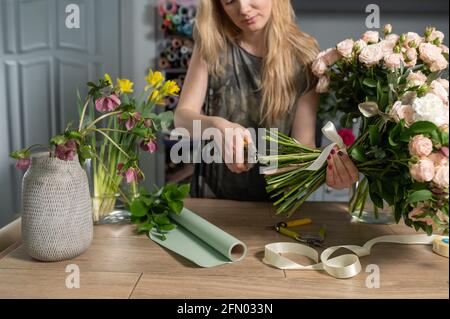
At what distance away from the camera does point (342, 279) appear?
0.74 metres

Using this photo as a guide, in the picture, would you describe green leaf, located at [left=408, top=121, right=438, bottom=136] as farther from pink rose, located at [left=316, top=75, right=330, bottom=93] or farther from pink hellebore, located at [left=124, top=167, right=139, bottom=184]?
pink hellebore, located at [left=124, top=167, right=139, bottom=184]

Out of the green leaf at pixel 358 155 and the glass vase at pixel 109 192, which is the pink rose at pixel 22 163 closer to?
the glass vase at pixel 109 192

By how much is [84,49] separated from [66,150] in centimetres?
200

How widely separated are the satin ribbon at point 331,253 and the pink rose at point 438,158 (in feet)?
0.70

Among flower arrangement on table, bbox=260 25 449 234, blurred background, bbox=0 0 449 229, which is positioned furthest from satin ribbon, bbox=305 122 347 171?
blurred background, bbox=0 0 449 229

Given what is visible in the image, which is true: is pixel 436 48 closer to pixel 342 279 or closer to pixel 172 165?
pixel 342 279

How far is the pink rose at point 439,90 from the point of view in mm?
737

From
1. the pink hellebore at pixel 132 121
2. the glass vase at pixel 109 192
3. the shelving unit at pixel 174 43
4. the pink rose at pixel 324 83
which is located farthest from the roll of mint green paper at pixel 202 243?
the shelving unit at pixel 174 43

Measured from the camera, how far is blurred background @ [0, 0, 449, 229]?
2367 mm

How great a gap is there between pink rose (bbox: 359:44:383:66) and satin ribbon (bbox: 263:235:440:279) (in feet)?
1.21

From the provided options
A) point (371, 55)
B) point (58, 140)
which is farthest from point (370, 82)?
point (58, 140)

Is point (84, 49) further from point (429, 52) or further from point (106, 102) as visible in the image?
point (429, 52)

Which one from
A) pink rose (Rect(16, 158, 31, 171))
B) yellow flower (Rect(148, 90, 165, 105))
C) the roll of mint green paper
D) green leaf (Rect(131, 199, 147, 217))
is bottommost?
the roll of mint green paper
